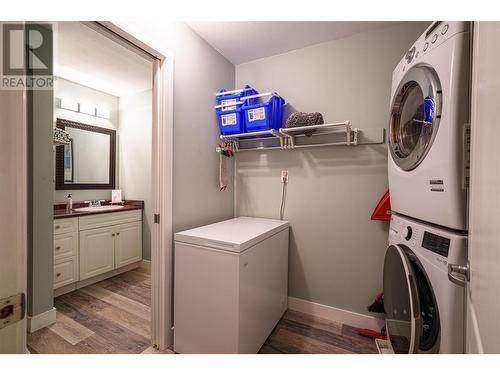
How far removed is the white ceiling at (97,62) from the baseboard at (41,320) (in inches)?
87.9

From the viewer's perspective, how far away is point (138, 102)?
3.03m

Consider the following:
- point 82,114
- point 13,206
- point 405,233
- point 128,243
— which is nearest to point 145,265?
point 128,243

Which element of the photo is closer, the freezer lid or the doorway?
the freezer lid

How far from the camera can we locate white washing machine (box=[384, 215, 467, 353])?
837mm

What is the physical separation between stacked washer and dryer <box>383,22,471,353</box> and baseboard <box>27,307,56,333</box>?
252 cm

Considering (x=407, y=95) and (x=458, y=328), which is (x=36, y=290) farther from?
(x=407, y=95)

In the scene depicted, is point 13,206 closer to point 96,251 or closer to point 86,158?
point 96,251

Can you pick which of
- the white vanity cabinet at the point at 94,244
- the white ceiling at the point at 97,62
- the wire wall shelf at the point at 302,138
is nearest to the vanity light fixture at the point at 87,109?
the white ceiling at the point at 97,62

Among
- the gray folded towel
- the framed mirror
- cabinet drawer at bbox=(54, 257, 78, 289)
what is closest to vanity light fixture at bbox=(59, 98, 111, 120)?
the framed mirror

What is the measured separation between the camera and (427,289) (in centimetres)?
97

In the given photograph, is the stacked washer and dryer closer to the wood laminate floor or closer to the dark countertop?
the wood laminate floor

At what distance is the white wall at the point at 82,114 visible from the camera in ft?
Result: 8.39
